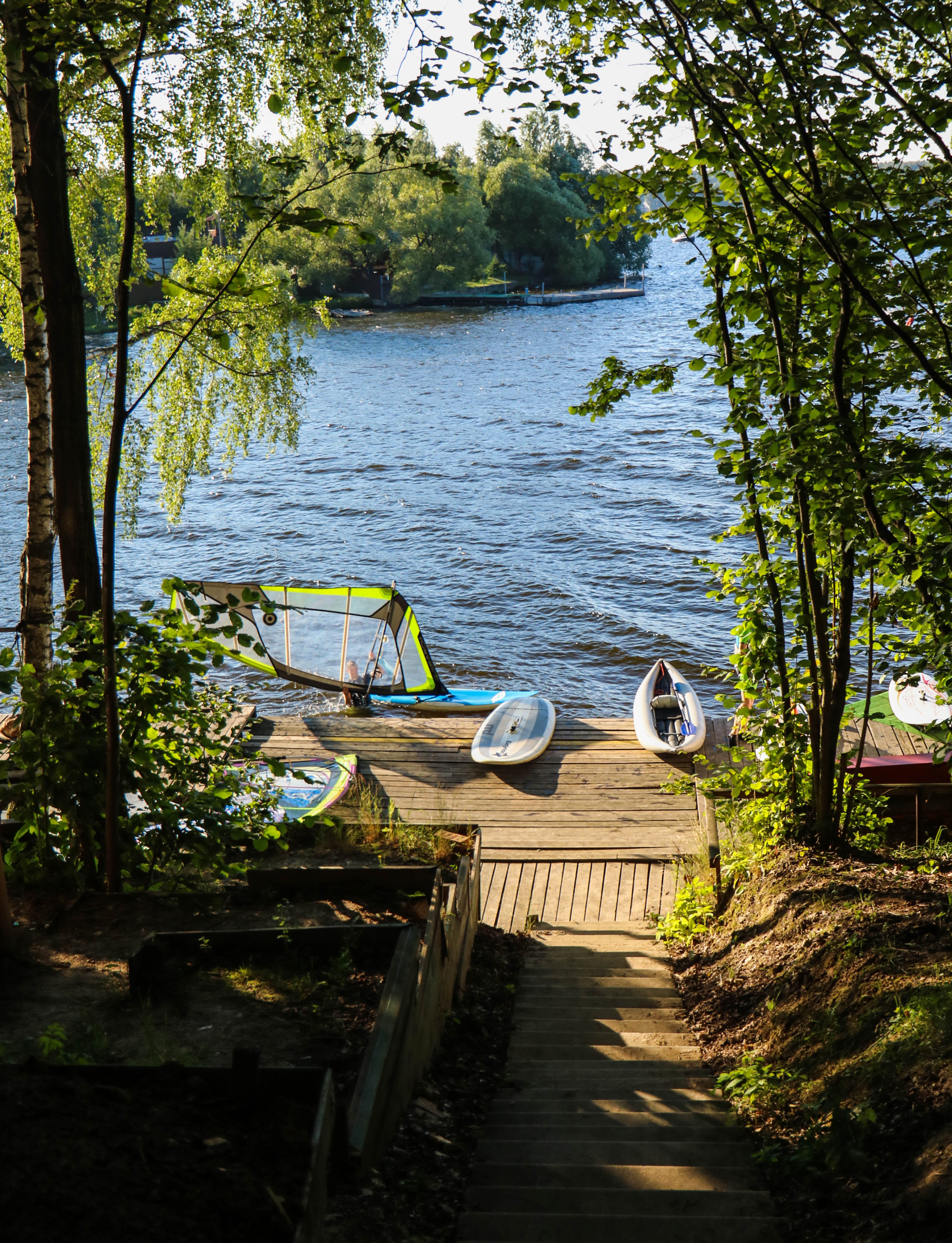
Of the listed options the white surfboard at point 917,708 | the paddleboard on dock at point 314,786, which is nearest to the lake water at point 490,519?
the white surfboard at point 917,708

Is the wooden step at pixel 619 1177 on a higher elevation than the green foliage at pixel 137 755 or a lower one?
lower

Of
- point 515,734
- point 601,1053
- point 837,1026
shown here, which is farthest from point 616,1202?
Answer: point 515,734

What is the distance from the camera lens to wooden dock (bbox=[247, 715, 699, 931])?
7.80 meters

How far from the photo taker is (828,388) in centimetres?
440

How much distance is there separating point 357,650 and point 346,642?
19 centimetres

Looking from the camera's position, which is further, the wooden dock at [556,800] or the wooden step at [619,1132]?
the wooden dock at [556,800]

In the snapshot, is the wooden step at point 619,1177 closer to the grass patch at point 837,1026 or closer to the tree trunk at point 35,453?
the grass patch at point 837,1026

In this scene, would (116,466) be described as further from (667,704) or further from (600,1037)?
(667,704)

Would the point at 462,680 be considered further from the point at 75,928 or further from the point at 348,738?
the point at 75,928

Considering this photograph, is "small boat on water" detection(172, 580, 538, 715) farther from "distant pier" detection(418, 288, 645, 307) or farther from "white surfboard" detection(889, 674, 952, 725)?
"distant pier" detection(418, 288, 645, 307)

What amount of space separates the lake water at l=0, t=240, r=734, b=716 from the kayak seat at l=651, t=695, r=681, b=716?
202 cm

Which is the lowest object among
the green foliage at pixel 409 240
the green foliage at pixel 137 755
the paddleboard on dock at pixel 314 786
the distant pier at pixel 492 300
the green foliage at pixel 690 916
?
the paddleboard on dock at pixel 314 786

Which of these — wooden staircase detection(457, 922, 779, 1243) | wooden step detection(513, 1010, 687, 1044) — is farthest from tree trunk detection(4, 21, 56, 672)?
Answer: wooden staircase detection(457, 922, 779, 1243)

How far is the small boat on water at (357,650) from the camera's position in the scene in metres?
13.4
